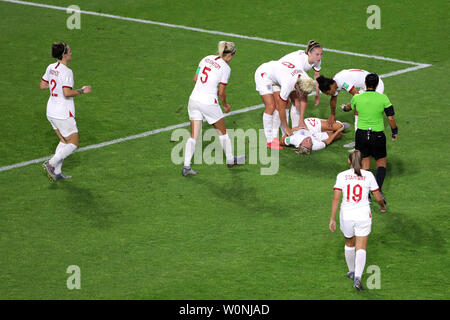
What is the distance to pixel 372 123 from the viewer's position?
42.8 ft

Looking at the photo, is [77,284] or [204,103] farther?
[204,103]

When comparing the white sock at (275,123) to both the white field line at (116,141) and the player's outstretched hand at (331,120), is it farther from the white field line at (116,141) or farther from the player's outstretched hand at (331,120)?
the white field line at (116,141)

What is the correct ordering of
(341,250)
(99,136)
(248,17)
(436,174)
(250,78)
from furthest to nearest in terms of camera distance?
(248,17) < (250,78) < (99,136) < (436,174) < (341,250)

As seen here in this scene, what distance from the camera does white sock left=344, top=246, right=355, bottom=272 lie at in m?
11.0

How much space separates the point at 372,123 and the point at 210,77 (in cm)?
285

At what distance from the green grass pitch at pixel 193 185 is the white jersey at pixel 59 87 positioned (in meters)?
1.21

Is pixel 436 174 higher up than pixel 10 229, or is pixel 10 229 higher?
pixel 436 174

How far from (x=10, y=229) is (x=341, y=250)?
190 inches

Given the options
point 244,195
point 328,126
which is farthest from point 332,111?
point 244,195

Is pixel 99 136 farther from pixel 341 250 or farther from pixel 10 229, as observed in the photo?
pixel 341 250

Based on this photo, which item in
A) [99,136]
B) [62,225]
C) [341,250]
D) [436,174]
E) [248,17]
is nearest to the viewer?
[341,250]

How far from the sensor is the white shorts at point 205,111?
14.2m

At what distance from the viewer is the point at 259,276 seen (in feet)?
36.6

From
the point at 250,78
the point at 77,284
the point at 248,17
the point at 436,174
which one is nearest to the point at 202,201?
the point at 77,284
